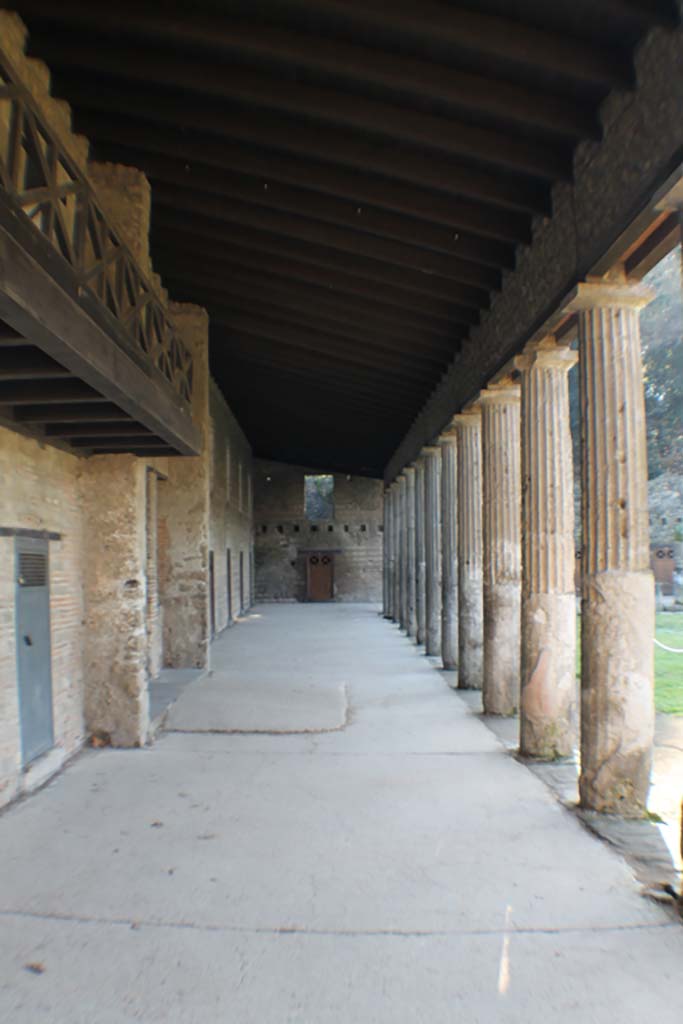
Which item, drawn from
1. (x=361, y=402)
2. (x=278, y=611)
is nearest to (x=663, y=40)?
(x=361, y=402)

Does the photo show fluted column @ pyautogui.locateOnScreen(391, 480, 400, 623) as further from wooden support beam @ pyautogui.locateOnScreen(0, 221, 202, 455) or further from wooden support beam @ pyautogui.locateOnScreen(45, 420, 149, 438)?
wooden support beam @ pyautogui.locateOnScreen(0, 221, 202, 455)

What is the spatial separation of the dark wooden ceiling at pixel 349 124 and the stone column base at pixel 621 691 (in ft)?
9.74

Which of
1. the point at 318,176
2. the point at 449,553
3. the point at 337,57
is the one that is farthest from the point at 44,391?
the point at 449,553

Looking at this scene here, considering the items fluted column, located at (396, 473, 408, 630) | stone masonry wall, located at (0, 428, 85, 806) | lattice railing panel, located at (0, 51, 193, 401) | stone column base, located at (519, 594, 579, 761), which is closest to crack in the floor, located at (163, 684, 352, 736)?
stone masonry wall, located at (0, 428, 85, 806)

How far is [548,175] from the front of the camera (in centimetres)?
543

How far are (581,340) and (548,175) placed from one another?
119 cm

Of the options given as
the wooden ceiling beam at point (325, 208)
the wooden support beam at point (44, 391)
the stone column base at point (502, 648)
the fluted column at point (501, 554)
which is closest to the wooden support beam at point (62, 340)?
the wooden support beam at point (44, 391)

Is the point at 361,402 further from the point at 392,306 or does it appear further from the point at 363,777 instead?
the point at 363,777

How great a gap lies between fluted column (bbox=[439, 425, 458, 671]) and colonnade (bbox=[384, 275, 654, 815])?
0.94 m

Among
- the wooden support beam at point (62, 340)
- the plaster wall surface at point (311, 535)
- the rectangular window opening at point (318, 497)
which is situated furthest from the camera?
the rectangular window opening at point (318, 497)

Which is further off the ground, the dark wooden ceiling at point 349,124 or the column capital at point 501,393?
the dark wooden ceiling at point 349,124

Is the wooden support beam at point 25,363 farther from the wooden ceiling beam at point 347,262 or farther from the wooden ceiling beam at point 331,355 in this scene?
the wooden ceiling beam at point 331,355

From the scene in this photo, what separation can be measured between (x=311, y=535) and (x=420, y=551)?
13.8 meters

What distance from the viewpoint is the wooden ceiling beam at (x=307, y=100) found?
5207 millimetres
